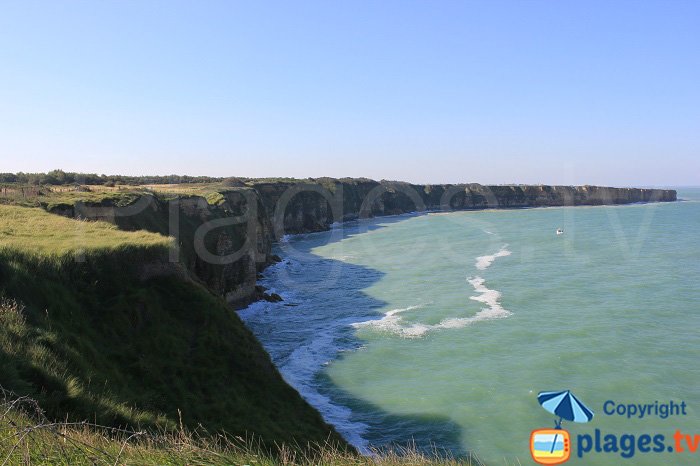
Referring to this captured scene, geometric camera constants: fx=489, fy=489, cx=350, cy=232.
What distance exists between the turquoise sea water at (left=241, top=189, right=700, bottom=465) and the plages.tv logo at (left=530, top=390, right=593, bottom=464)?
0.95 meters

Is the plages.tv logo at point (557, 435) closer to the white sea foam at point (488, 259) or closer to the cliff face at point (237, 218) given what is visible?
the cliff face at point (237, 218)

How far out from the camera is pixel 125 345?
56.1 feet

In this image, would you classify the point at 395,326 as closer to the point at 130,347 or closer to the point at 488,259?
the point at 130,347

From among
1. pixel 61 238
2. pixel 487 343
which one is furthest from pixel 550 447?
pixel 61 238

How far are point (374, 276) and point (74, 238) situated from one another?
39468 millimetres

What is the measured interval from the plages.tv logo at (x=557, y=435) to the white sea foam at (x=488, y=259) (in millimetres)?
39250

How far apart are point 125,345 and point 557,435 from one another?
15.6 meters

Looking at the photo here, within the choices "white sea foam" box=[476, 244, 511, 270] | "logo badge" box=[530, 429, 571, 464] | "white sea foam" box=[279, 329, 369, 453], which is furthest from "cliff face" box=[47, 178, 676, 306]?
"white sea foam" box=[476, 244, 511, 270]

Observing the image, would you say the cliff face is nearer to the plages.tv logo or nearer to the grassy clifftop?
the grassy clifftop

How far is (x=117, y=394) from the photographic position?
43.2ft

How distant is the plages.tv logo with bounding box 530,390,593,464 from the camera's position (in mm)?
17062

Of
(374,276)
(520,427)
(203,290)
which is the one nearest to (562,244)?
(374,276)

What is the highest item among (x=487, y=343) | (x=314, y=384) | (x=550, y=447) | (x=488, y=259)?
(x=488, y=259)

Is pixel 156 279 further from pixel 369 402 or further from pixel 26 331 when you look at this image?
pixel 369 402
